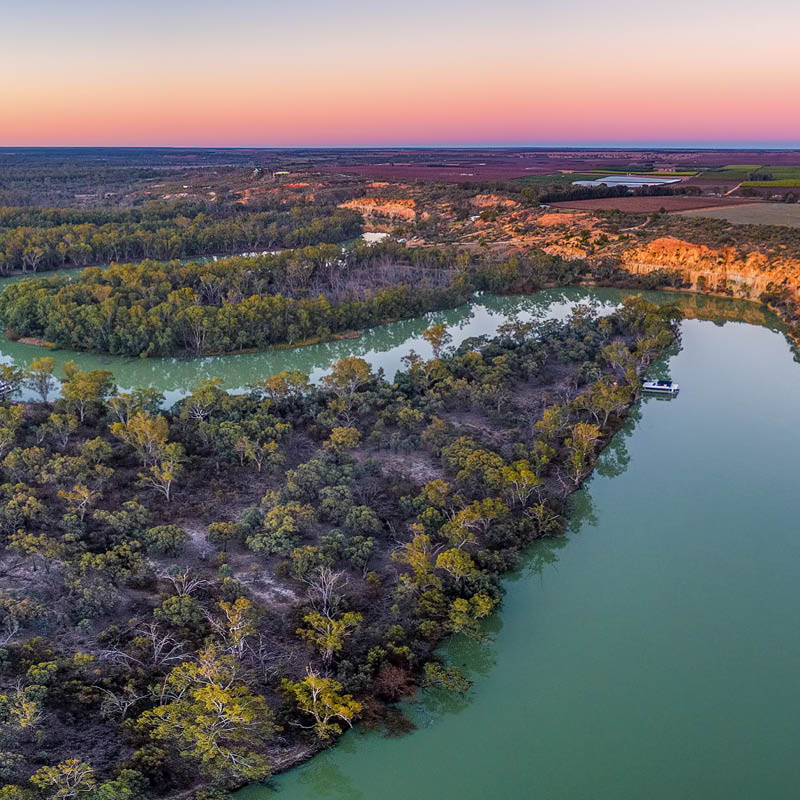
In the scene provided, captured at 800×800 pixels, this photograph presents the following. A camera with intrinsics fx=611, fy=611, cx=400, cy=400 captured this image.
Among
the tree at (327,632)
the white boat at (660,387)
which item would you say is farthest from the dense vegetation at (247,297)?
the tree at (327,632)

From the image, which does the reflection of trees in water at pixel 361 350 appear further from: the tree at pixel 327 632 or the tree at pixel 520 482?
the tree at pixel 327 632

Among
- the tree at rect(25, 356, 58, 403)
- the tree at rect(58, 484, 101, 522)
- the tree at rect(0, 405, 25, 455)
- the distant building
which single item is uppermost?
the distant building

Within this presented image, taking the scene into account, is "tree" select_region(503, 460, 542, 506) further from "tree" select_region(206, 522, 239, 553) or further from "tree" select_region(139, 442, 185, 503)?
"tree" select_region(139, 442, 185, 503)

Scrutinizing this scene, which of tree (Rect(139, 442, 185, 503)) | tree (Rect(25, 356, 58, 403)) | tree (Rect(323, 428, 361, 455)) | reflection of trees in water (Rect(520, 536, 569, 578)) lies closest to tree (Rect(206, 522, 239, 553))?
tree (Rect(139, 442, 185, 503))

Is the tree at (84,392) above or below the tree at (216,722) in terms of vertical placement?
above

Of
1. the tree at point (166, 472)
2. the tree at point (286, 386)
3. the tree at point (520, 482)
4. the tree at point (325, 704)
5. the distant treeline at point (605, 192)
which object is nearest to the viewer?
the tree at point (325, 704)

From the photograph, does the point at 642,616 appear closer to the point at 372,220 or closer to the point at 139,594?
the point at 139,594
